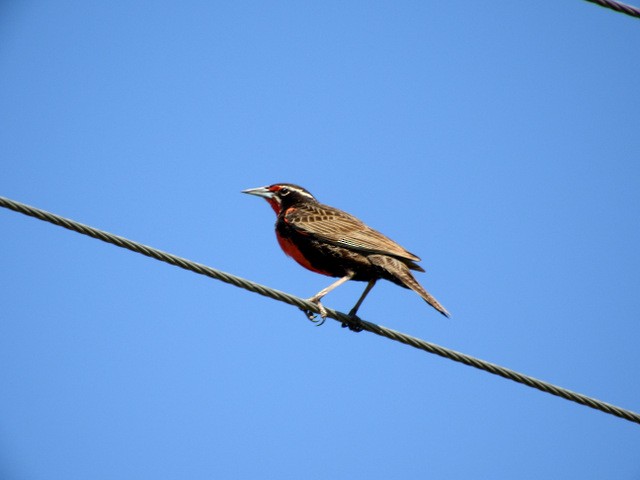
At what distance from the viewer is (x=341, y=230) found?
27.5ft

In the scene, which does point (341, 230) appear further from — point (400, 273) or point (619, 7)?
point (619, 7)

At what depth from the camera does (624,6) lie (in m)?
5.98

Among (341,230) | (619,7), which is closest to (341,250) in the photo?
(341,230)

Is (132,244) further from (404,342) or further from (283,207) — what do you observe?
(283,207)

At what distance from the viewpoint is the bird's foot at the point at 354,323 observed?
7.12 m

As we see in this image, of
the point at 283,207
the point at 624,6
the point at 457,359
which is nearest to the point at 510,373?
the point at 457,359

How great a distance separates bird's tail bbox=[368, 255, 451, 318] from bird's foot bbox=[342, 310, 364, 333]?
59cm

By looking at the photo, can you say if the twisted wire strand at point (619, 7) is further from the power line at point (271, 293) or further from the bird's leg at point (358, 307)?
the bird's leg at point (358, 307)

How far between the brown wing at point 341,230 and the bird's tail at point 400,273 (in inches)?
2.9

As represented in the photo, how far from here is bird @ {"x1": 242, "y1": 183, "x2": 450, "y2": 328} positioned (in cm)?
778

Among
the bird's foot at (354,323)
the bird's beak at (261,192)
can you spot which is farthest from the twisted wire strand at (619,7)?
the bird's beak at (261,192)

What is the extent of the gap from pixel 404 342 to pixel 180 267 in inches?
70.6

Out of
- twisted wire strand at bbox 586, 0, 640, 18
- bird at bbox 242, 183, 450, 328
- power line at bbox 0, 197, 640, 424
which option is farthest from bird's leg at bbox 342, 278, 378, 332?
twisted wire strand at bbox 586, 0, 640, 18

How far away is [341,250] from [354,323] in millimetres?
1149
